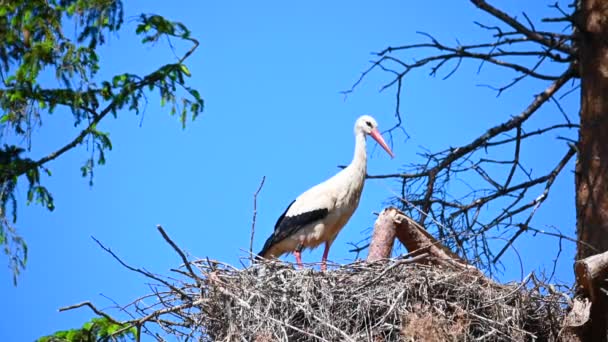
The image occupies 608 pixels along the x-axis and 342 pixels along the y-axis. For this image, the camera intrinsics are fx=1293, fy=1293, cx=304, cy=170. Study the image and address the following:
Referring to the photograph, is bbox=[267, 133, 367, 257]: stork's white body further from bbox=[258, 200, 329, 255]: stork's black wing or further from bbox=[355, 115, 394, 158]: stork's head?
bbox=[355, 115, 394, 158]: stork's head

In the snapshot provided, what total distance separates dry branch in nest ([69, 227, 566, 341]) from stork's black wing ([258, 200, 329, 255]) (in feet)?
9.55

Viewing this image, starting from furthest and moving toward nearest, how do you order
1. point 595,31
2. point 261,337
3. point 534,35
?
point 534,35 < point 595,31 < point 261,337

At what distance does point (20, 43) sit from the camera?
13.7m

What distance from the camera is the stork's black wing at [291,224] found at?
1027 cm

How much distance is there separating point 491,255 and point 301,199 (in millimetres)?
1725

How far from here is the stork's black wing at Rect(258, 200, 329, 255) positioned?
10273mm

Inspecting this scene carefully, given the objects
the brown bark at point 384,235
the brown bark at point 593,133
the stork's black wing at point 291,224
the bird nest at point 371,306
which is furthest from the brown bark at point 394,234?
the stork's black wing at point 291,224

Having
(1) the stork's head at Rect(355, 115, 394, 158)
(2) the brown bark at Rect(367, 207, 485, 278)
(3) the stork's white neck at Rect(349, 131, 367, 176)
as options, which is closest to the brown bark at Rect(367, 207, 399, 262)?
(2) the brown bark at Rect(367, 207, 485, 278)

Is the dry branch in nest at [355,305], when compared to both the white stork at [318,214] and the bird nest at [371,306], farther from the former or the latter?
the white stork at [318,214]

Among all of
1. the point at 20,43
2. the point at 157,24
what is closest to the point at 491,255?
the point at 157,24

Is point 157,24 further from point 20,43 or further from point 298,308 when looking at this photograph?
point 298,308

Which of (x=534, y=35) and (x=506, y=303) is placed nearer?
(x=506, y=303)

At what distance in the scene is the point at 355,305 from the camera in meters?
7.14

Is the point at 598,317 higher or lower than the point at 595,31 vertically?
lower
